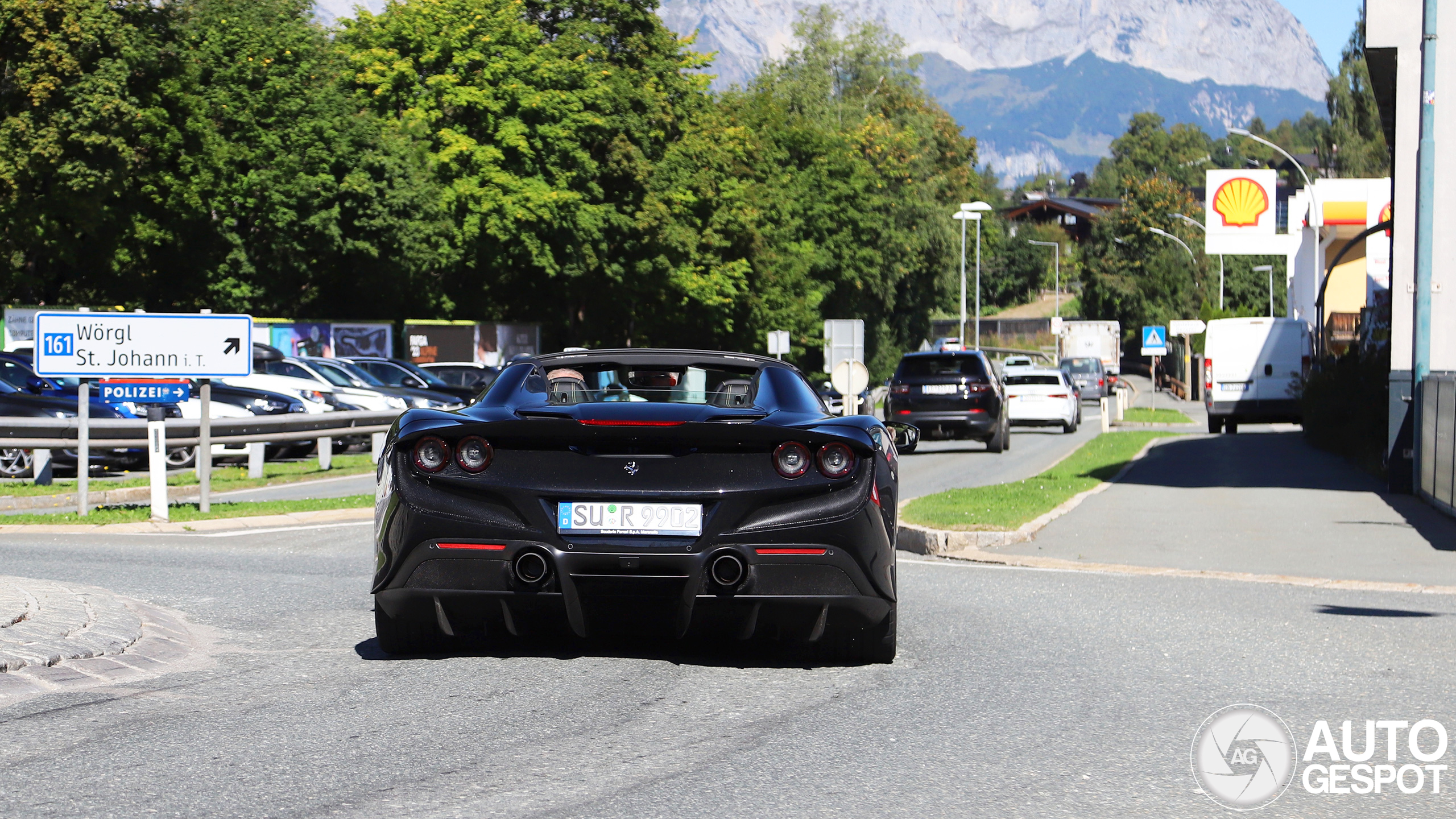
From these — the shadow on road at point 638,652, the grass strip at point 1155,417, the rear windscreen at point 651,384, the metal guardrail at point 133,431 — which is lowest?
the grass strip at point 1155,417

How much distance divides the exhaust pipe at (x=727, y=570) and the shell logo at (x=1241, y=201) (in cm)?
5341

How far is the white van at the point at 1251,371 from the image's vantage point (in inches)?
1401

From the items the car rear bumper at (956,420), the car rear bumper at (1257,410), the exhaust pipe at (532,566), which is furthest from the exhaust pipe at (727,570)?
the car rear bumper at (1257,410)

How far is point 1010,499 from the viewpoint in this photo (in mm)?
15891

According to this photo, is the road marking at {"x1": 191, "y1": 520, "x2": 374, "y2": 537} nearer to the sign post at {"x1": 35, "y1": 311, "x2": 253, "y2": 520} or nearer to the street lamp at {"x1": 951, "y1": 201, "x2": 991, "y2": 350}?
the sign post at {"x1": 35, "y1": 311, "x2": 253, "y2": 520}

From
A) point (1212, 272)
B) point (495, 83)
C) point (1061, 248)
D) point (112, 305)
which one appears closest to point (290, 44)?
point (495, 83)

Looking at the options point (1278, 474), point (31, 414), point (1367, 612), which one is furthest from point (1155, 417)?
point (1367, 612)

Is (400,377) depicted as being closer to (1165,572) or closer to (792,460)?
(1165,572)

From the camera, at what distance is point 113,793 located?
455 cm

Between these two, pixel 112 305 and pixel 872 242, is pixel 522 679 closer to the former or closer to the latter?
pixel 112 305

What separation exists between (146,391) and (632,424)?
1031cm

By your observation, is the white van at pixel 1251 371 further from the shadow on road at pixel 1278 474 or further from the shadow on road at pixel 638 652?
the shadow on road at pixel 638 652

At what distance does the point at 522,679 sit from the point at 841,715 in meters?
1.37

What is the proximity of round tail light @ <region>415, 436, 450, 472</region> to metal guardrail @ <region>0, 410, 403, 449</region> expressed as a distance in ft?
33.9
